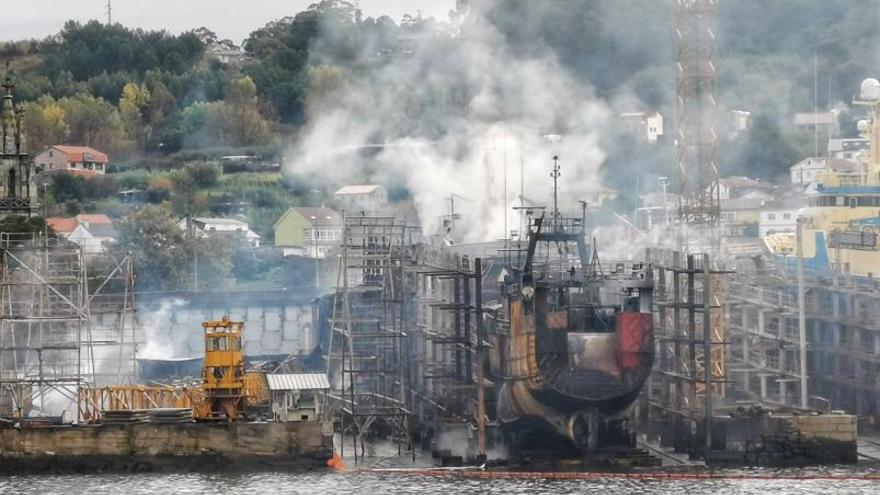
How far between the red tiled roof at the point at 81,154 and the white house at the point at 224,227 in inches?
505

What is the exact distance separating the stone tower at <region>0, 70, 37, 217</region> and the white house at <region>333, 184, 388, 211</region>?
21.5 metres

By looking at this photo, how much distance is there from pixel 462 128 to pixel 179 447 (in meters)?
58.2

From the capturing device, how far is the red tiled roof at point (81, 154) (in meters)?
147

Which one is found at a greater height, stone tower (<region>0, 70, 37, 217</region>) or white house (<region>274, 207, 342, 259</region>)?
stone tower (<region>0, 70, 37, 217</region>)

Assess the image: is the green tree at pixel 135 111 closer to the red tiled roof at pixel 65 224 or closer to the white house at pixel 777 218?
the red tiled roof at pixel 65 224

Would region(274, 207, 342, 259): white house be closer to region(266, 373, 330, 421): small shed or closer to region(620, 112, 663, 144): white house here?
region(620, 112, 663, 144): white house

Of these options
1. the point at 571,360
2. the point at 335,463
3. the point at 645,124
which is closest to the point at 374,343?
the point at 335,463

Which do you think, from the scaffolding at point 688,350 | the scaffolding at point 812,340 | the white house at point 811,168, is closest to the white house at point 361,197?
the white house at point 811,168

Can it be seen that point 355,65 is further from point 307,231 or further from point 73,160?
point 307,231

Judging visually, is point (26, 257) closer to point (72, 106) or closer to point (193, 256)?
point (193, 256)

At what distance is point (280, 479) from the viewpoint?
69438 millimetres

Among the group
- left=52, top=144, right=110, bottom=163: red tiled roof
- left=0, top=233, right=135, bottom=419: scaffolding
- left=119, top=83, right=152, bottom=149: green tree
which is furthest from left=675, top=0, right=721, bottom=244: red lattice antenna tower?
left=119, top=83, right=152, bottom=149: green tree

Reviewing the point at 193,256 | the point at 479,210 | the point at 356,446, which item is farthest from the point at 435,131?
the point at 356,446

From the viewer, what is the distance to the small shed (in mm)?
71938
